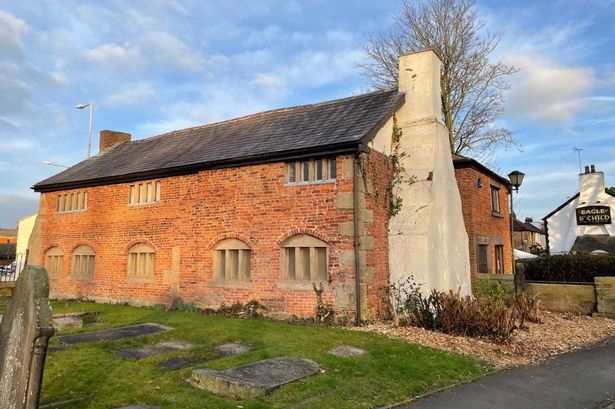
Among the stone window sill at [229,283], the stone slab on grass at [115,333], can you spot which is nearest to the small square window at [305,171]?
the stone window sill at [229,283]

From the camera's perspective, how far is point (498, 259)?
19344 millimetres

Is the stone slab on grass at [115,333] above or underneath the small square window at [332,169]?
underneath

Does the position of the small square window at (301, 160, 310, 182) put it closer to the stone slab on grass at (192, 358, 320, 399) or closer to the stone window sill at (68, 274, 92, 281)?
the stone slab on grass at (192, 358, 320, 399)

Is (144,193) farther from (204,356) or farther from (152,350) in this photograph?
(204,356)

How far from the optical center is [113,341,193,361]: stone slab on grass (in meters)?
8.45

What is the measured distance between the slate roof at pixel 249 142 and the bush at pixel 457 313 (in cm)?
443

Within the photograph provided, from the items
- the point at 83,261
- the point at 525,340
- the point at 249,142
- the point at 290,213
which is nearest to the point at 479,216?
the point at 525,340

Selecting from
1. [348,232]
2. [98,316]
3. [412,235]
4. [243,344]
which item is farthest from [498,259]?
[98,316]

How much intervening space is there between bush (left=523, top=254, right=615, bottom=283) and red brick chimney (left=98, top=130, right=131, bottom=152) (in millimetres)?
20460

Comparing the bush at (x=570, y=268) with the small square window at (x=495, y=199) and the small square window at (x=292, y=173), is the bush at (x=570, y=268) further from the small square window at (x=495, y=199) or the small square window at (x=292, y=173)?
the small square window at (x=292, y=173)

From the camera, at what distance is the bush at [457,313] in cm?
1002

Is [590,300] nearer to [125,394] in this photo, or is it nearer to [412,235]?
[412,235]

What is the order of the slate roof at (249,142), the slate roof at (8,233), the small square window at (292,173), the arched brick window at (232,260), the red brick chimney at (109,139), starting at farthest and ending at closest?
the slate roof at (8,233) < the red brick chimney at (109,139) < the arched brick window at (232,260) < the small square window at (292,173) < the slate roof at (249,142)

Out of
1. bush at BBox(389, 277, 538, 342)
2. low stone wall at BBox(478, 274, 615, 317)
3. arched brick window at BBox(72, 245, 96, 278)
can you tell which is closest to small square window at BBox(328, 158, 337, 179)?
bush at BBox(389, 277, 538, 342)
